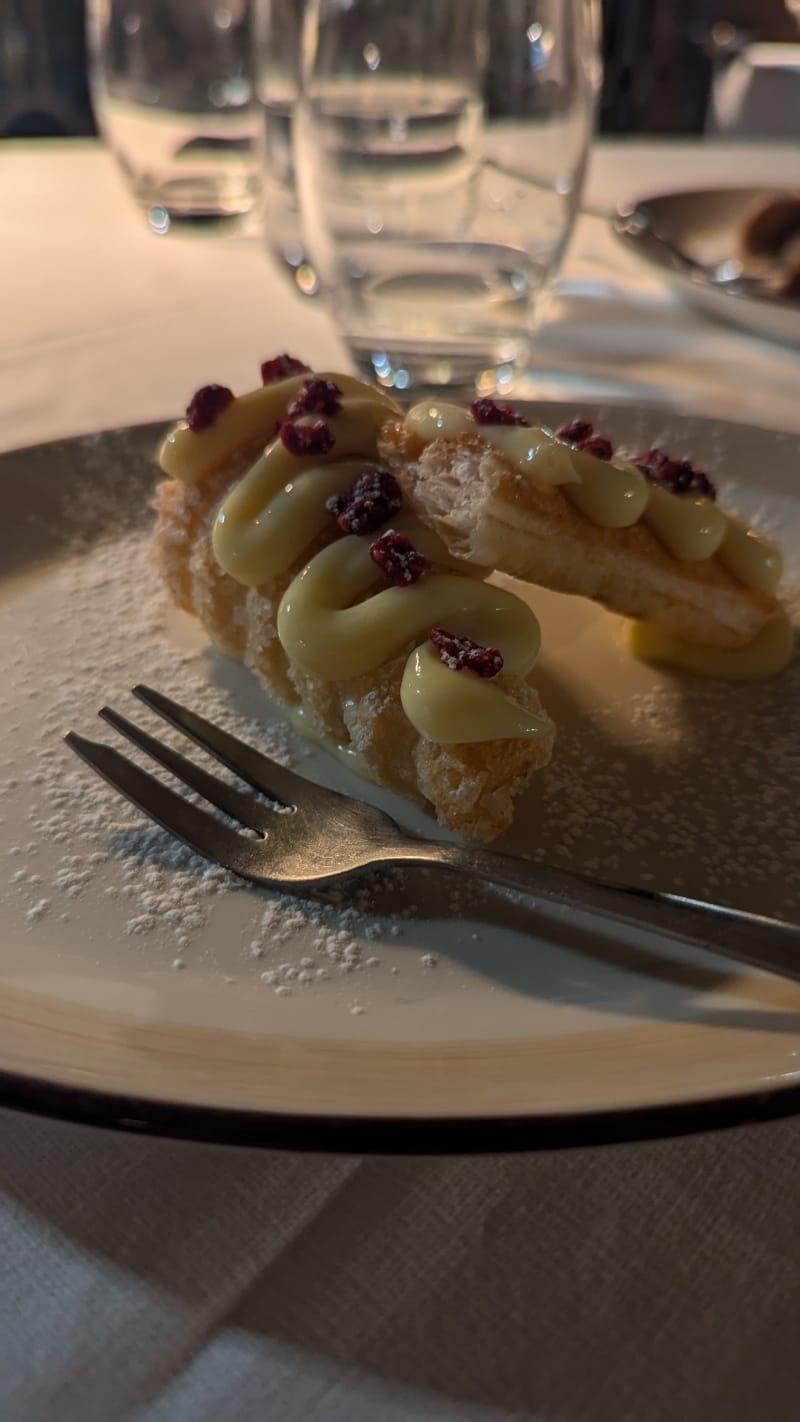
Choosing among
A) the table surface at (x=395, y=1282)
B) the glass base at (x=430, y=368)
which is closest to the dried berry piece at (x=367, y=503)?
the table surface at (x=395, y=1282)

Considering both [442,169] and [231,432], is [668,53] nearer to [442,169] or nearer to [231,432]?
[442,169]

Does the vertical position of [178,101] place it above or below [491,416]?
above

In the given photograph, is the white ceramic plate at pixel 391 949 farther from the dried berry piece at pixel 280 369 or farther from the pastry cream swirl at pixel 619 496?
the dried berry piece at pixel 280 369

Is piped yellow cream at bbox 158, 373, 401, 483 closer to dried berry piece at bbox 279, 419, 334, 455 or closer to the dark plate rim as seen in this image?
dried berry piece at bbox 279, 419, 334, 455

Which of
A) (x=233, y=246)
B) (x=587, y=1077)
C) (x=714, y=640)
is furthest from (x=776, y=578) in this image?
(x=233, y=246)

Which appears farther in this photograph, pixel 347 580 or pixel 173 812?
pixel 347 580

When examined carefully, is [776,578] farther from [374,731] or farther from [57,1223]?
[57,1223]

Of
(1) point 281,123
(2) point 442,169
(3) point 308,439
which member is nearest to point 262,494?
(3) point 308,439
